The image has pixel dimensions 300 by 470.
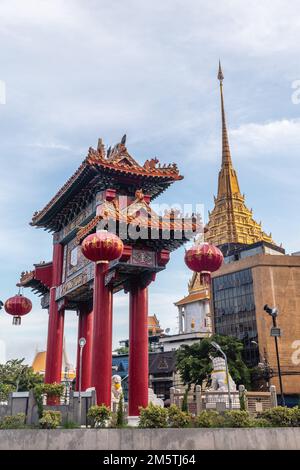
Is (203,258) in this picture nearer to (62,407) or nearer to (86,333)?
(62,407)

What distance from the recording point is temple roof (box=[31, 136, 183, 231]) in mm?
20734

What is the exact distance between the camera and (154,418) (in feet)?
45.4

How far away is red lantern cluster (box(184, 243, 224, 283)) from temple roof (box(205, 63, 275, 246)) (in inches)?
2392

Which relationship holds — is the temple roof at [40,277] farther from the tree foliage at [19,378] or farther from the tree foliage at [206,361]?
the tree foliage at [19,378]

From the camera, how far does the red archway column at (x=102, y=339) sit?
18172mm

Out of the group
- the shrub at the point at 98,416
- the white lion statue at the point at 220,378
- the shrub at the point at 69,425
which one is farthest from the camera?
the white lion statue at the point at 220,378

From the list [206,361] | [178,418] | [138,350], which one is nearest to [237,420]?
[178,418]

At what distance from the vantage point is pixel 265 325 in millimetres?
54812

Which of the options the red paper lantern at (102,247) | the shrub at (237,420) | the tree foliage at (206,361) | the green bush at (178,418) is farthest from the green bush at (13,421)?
the tree foliage at (206,361)

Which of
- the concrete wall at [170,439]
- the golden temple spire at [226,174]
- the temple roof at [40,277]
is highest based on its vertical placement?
the golden temple spire at [226,174]

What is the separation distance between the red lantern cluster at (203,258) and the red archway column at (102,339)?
10.5 feet

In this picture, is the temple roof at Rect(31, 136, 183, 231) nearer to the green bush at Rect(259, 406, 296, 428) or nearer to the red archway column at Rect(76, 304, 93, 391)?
the red archway column at Rect(76, 304, 93, 391)

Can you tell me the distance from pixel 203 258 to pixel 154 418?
5811mm

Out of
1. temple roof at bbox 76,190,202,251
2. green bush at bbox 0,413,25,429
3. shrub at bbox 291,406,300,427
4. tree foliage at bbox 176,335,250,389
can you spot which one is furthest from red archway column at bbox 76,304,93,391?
tree foliage at bbox 176,335,250,389
